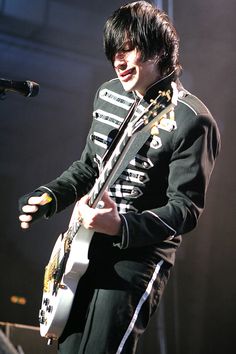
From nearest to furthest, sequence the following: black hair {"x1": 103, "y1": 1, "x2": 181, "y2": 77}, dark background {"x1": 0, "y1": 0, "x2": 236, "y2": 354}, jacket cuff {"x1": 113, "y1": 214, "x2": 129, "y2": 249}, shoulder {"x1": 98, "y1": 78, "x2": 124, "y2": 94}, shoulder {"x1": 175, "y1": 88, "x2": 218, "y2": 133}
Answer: jacket cuff {"x1": 113, "y1": 214, "x2": 129, "y2": 249} < shoulder {"x1": 175, "y1": 88, "x2": 218, "y2": 133} < black hair {"x1": 103, "y1": 1, "x2": 181, "y2": 77} < shoulder {"x1": 98, "y1": 78, "x2": 124, "y2": 94} < dark background {"x1": 0, "y1": 0, "x2": 236, "y2": 354}

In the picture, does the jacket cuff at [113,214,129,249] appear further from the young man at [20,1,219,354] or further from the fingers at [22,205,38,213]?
the fingers at [22,205,38,213]

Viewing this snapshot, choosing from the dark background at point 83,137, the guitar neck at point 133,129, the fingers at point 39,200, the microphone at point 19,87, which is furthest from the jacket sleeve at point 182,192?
the dark background at point 83,137

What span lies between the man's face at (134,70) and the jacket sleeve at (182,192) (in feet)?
0.74

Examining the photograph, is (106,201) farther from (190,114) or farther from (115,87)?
(115,87)

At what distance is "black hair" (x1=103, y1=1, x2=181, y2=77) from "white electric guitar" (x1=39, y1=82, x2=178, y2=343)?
0.12m

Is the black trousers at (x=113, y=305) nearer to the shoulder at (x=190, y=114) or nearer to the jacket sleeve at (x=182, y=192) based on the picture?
the jacket sleeve at (x=182, y=192)

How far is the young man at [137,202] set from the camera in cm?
164

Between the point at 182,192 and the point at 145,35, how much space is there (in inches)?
21.0

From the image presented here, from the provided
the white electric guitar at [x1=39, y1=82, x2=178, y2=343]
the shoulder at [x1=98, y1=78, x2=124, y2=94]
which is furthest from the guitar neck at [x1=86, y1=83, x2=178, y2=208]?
the shoulder at [x1=98, y1=78, x2=124, y2=94]

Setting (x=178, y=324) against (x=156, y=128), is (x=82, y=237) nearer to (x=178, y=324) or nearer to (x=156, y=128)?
(x=156, y=128)

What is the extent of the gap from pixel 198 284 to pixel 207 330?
0.90 ft

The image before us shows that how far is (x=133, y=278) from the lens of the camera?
5.56ft

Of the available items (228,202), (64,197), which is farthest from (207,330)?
(64,197)

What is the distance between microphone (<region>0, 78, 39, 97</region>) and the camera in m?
1.89
